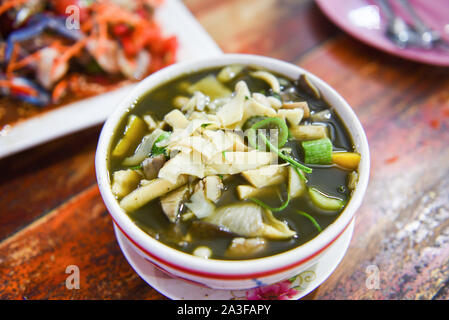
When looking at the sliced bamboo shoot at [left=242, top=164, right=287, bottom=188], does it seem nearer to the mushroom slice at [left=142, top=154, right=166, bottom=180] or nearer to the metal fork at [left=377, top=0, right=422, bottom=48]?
the mushroom slice at [left=142, top=154, right=166, bottom=180]

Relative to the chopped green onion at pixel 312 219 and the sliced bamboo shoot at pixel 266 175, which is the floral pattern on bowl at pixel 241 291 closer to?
the chopped green onion at pixel 312 219

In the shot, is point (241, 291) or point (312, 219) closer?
point (312, 219)

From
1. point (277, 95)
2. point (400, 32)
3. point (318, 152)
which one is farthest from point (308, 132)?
point (400, 32)

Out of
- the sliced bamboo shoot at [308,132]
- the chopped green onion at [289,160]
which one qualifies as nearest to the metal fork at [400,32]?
the sliced bamboo shoot at [308,132]

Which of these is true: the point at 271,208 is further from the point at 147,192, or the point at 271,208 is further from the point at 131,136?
the point at 131,136

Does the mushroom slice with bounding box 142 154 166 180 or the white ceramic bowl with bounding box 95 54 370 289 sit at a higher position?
the mushroom slice with bounding box 142 154 166 180

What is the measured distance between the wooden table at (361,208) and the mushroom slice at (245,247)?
0.48m

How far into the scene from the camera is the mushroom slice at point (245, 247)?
3.76 ft

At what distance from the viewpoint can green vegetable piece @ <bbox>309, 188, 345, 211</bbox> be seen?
1239 millimetres

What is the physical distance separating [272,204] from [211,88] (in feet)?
2.02

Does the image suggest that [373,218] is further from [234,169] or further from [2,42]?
[2,42]

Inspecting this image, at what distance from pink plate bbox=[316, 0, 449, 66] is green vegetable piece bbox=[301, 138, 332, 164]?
134 cm

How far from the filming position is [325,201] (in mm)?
1253

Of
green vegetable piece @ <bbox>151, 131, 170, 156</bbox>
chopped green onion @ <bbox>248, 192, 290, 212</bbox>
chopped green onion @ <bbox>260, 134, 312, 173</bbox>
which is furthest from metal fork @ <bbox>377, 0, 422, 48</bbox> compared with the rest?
green vegetable piece @ <bbox>151, 131, 170, 156</bbox>
